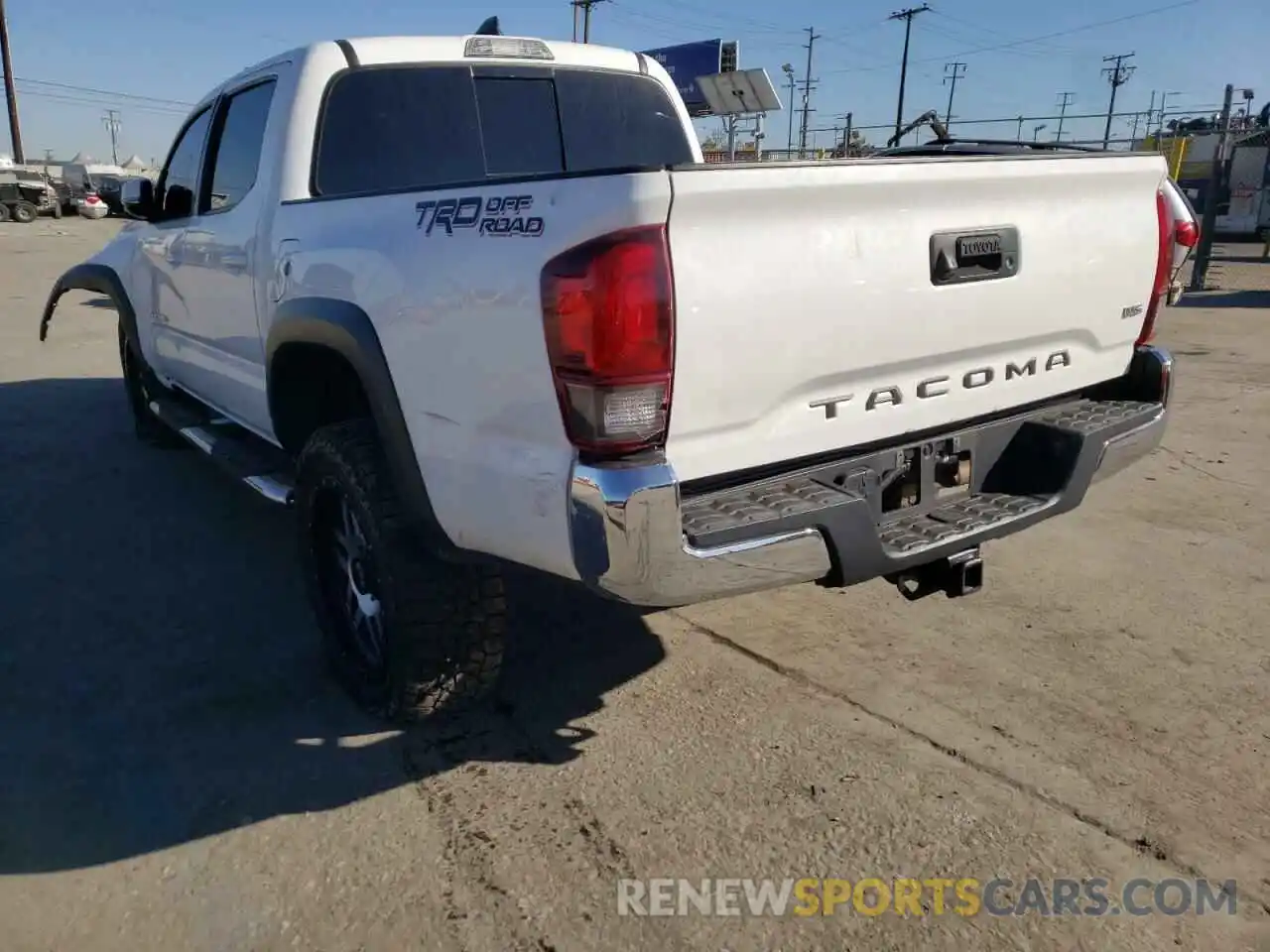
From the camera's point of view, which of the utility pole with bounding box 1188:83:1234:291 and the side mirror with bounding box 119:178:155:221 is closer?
the side mirror with bounding box 119:178:155:221

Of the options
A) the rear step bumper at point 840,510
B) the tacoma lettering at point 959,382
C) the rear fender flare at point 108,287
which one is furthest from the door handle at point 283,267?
the rear fender flare at point 108,287

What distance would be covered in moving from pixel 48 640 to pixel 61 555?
40.4 inches

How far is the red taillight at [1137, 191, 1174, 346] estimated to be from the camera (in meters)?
3.29

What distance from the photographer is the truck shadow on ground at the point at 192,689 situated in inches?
109

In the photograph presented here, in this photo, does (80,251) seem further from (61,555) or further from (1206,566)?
(1206,566)

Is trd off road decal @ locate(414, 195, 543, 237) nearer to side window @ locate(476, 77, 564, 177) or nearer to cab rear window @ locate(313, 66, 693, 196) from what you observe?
cab rear window @ locate(313, 66, 693, 196)

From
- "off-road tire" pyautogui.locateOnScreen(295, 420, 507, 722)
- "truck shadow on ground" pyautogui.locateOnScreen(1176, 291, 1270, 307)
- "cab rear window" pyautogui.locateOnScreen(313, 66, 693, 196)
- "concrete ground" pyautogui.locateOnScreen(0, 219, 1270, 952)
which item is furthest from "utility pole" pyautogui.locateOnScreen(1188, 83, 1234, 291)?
"off-road tire" pyautogui.locateOnScreen(295, 420, 507, 722)

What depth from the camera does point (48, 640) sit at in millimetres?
3752

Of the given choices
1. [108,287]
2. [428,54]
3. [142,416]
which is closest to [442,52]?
[428,54]

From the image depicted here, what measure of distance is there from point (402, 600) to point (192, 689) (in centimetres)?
109

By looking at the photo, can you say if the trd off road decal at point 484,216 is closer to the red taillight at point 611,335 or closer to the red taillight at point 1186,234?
A: the red taillight at point 611,335

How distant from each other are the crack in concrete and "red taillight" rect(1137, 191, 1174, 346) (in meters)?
1.60

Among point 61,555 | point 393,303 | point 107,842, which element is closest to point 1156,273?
point 393,303

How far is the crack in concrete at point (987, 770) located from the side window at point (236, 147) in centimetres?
259
